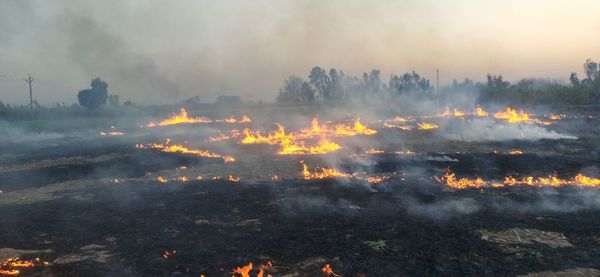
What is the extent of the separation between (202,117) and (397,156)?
5183cm

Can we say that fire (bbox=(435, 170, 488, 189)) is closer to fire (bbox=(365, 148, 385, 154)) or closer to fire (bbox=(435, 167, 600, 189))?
fire (bbox=(435, 167, 600, 189))

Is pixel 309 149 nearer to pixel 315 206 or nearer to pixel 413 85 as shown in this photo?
pixel 315 206

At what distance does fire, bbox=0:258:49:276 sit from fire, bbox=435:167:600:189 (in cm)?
1554

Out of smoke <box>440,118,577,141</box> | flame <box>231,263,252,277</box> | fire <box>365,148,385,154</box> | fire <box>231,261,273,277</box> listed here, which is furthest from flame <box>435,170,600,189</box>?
smoke <box>440,118,577,141</box>

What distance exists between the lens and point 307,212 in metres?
15.2

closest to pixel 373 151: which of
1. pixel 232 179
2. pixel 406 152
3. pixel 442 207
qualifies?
pixel 406 152

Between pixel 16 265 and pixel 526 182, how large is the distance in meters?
19.2

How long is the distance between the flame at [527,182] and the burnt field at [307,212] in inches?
3.6

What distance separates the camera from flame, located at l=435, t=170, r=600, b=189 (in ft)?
61.5

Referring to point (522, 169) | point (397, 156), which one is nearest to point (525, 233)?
point (522, 169)

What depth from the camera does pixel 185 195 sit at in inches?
724

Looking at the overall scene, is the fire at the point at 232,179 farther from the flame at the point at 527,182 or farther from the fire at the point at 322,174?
the flame at the point at 527,182

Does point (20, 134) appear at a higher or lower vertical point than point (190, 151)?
higher

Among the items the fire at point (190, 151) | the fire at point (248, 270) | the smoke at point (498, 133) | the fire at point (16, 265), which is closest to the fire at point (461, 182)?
the fire at point (248, 270)
